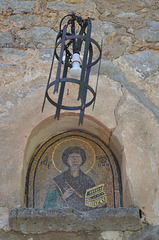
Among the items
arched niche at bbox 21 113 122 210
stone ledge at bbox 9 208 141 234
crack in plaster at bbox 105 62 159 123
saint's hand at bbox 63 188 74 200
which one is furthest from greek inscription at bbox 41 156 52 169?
crack in plaster at bbox 105 62 159 123

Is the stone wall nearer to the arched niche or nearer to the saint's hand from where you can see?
the arched niche

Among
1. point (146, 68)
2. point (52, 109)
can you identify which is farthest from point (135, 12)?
point (52, 109)

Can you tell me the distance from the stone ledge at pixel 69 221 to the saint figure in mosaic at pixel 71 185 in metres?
0.52

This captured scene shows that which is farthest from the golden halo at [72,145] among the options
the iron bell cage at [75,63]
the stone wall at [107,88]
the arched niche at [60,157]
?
Result: the iron bell cage at [75,63]

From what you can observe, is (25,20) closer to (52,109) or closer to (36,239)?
(52,109)

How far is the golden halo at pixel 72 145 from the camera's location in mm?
4227

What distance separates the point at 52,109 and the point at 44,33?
4.19 feet

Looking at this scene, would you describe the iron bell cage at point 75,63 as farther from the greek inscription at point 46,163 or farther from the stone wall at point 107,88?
the greek inscription at point 46,163

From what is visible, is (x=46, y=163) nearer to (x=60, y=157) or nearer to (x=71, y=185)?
(x=60, y=157)

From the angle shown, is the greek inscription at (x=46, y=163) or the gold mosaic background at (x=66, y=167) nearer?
the gold mosaic background at (x=66, y=167)

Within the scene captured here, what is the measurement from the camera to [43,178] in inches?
162

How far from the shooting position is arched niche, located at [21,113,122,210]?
157 inches

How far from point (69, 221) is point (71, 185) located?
29.5 inches

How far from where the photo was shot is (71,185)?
411 cm
